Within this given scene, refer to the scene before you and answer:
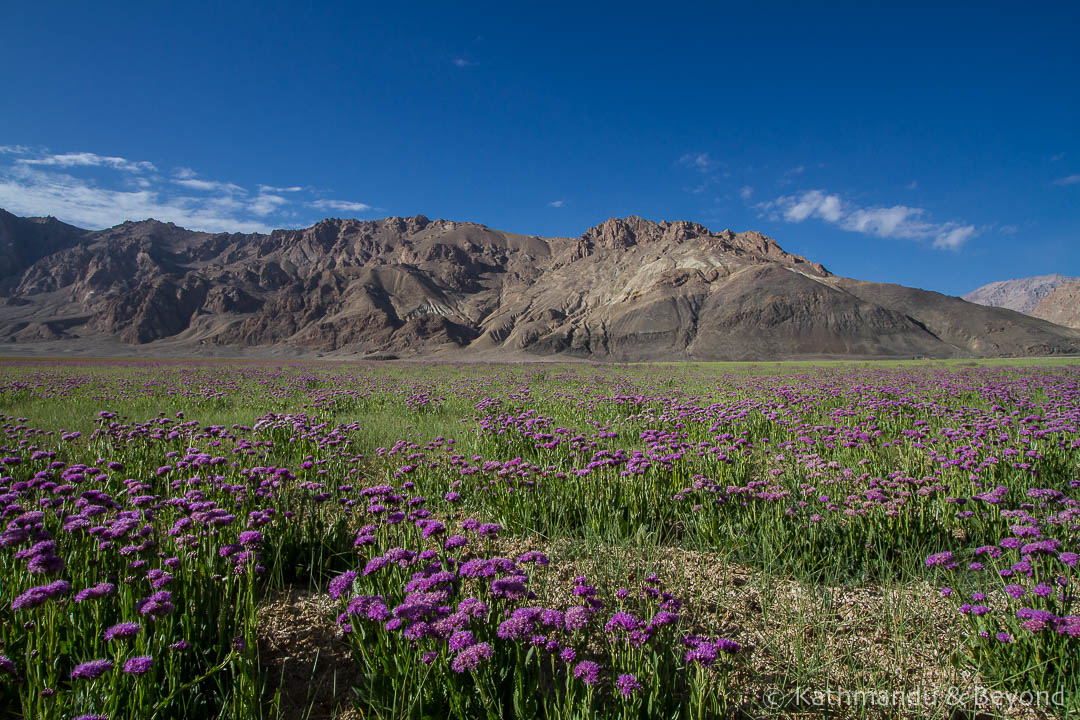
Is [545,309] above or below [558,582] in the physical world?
above

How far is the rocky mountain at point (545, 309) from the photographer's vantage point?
335 feet

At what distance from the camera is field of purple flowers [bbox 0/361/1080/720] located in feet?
7.43

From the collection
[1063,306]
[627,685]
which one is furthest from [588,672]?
[1063,306]

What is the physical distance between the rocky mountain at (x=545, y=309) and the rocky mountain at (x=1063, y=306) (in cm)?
8310

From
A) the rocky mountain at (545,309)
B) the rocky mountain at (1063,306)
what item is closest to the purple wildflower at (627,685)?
the rocky mountain at (545,309)

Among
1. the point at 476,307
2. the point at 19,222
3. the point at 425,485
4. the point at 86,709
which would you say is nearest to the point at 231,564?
the point at 86,709

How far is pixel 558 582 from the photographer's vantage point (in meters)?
3.65

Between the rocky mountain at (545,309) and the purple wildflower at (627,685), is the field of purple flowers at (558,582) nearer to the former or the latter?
the purple wildflower at (627,685)

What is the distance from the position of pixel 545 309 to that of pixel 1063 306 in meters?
186

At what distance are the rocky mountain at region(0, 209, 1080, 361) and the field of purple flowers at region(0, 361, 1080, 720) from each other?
9672cm

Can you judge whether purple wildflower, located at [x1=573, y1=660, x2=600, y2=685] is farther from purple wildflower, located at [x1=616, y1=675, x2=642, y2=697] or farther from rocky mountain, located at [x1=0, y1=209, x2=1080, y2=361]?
rocky mountain, located at [x1=0, y1=209, x2=1080, y2=361]

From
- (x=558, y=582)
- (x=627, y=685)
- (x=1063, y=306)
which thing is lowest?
(x=558, y=582)

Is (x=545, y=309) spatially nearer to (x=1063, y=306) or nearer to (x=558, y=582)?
(x=558, y=582)

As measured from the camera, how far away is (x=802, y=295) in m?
109
